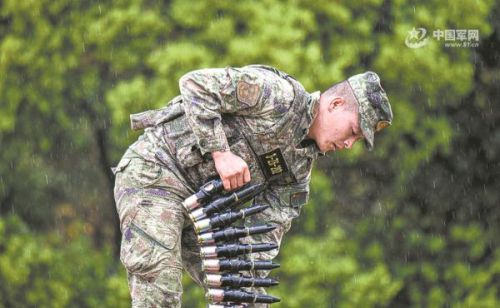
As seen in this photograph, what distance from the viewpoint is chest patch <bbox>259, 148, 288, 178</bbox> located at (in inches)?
207

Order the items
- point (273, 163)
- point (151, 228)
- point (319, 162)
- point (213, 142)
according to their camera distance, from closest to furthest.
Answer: point (213, 142), point (151, 228), point (273, 163), point (319, 162)

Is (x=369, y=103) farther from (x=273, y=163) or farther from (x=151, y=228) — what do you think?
(x=151, y=228)

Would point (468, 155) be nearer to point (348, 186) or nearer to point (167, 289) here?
point (348, 186)

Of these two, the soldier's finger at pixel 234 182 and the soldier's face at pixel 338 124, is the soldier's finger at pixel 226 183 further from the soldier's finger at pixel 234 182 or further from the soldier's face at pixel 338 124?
the soldier's face at pixel 338 124

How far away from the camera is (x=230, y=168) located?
5020 mm

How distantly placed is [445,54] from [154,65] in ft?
8.67

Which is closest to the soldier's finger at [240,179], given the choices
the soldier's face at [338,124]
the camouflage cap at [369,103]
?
the soldier's face at [338,124]

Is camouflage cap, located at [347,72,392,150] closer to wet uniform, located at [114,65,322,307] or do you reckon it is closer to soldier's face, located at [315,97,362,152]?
soldier's face, located at [315,97,362,152]

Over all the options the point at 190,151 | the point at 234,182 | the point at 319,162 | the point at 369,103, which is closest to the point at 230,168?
the point at 234,182

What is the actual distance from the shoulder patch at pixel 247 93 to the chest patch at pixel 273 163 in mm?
345

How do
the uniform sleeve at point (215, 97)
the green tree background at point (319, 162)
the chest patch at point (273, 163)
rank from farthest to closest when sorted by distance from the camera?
1. the green tree background at point (319, 162)
2. the chest patch at point (273, 163)
3. the uniform sleeve at point (215, 97)

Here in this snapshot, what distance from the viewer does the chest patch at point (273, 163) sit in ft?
17.3

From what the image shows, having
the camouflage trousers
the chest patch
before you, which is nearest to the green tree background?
the chest patch

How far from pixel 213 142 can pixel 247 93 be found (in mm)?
300
